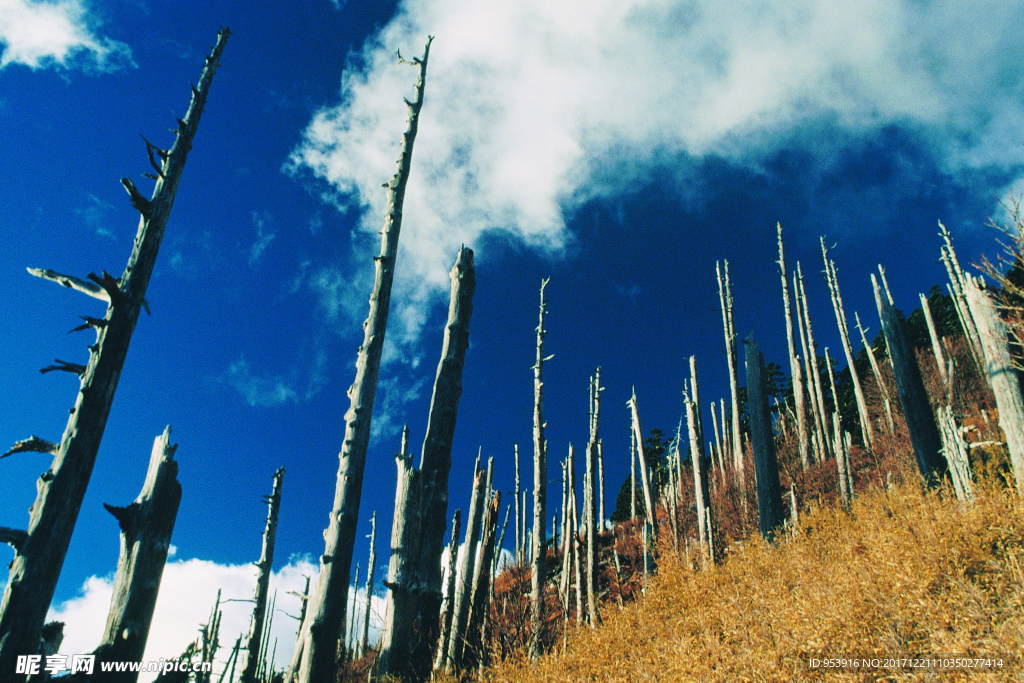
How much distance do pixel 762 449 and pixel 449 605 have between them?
7757 millimetres

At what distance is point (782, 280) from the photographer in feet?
87.8

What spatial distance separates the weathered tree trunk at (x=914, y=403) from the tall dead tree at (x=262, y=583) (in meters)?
Result: 15.1

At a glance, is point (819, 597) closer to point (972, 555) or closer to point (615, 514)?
point (972, 555)

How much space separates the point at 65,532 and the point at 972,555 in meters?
9.02

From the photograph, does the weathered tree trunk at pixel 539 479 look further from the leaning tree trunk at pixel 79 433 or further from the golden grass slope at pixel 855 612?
the leaning tree trunk at pixel 79 433

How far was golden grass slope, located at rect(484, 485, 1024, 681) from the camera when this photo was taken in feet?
16.7

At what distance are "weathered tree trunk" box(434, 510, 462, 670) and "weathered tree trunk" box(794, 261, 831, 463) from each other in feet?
47.7

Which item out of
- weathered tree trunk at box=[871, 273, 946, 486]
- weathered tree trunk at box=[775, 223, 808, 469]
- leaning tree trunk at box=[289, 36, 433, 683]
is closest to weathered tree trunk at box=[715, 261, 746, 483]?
weathered tree trunk at box=[775, 223, 808, 469]

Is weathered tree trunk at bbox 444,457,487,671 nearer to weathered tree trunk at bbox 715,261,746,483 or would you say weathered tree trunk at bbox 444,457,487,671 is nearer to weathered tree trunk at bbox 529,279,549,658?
weathered tree trunk at bbox 529,279,549,658

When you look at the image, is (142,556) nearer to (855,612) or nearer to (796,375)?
(855,612)

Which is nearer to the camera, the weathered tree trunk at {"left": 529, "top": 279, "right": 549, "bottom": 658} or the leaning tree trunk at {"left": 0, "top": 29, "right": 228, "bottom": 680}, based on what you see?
the leaning tree trunk at {"left": 0, "top": 29, "right": 228, "bottom": 680}

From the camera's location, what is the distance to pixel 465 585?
10414 mm

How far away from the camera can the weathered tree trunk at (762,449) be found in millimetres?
11820

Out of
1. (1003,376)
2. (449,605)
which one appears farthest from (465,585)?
(1003,376)
